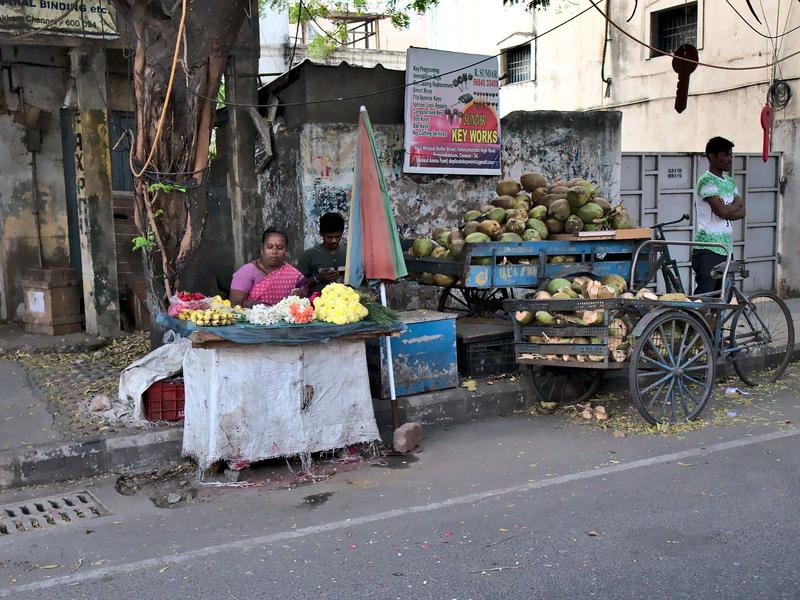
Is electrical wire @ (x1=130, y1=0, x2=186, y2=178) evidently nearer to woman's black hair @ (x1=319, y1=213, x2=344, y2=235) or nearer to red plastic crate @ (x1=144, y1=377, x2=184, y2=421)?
red plastic crate @ (x1=144, y1=377, x2=184, y2=421)

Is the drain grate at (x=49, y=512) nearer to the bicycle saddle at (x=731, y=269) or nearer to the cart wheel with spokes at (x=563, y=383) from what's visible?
the cart wheel with spokes at (x=563, y=383)

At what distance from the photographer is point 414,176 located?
8898mm

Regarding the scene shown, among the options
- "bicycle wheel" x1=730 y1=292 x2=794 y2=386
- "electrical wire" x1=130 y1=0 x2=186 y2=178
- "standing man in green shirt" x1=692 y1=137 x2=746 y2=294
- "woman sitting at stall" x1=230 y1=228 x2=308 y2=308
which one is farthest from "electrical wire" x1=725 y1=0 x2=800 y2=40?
"electrical wire" x1=130 y1=0 x2=186 y2=178

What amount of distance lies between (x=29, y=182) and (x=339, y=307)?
20.1 feet

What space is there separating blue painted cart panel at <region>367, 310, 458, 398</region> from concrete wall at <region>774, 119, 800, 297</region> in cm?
738

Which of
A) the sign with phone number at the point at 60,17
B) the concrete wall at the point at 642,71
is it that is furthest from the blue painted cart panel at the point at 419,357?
the concrete wall at the point at 642,71

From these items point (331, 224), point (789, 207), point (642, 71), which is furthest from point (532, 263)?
point (642, 71)

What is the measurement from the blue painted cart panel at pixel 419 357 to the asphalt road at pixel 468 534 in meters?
0.89

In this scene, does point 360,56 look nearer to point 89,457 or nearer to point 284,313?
point 284,313

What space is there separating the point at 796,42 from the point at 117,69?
917cm

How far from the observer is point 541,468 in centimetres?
521

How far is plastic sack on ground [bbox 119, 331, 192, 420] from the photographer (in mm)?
5723


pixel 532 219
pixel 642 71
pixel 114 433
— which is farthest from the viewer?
pixel 642 71

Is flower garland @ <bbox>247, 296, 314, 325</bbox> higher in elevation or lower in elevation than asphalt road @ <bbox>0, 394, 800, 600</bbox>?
higher
